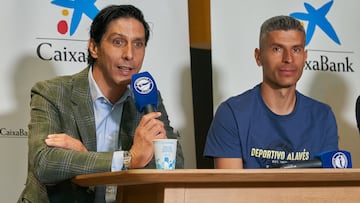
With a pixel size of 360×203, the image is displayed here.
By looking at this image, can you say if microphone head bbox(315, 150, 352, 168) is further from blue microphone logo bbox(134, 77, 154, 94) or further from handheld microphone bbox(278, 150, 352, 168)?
blue microphone logo bbox(134, 77, 154, 94)

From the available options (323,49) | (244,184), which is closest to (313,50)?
(323,49)

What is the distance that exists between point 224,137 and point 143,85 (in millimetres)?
729

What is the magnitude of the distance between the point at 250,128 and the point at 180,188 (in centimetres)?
118

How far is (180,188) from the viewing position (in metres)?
1.73

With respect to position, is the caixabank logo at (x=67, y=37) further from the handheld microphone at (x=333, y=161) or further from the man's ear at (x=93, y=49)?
the handheld microphone at (x=333, y=161)

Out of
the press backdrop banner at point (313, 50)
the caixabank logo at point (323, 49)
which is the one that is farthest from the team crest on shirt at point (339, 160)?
the caixabank logo at point (323, 49)

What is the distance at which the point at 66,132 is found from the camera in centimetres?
247

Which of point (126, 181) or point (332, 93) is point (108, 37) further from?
point (332, 93)

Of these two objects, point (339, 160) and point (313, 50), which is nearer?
point (339, 160)

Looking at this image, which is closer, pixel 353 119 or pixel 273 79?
pixel 273 79

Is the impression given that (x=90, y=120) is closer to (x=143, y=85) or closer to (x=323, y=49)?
(x=143, y=85)

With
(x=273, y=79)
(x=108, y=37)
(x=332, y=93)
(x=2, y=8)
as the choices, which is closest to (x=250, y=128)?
(x=273, y=79)

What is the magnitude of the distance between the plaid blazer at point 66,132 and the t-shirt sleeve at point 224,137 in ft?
0.84

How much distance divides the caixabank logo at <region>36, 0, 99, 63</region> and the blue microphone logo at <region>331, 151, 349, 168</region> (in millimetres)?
1539
